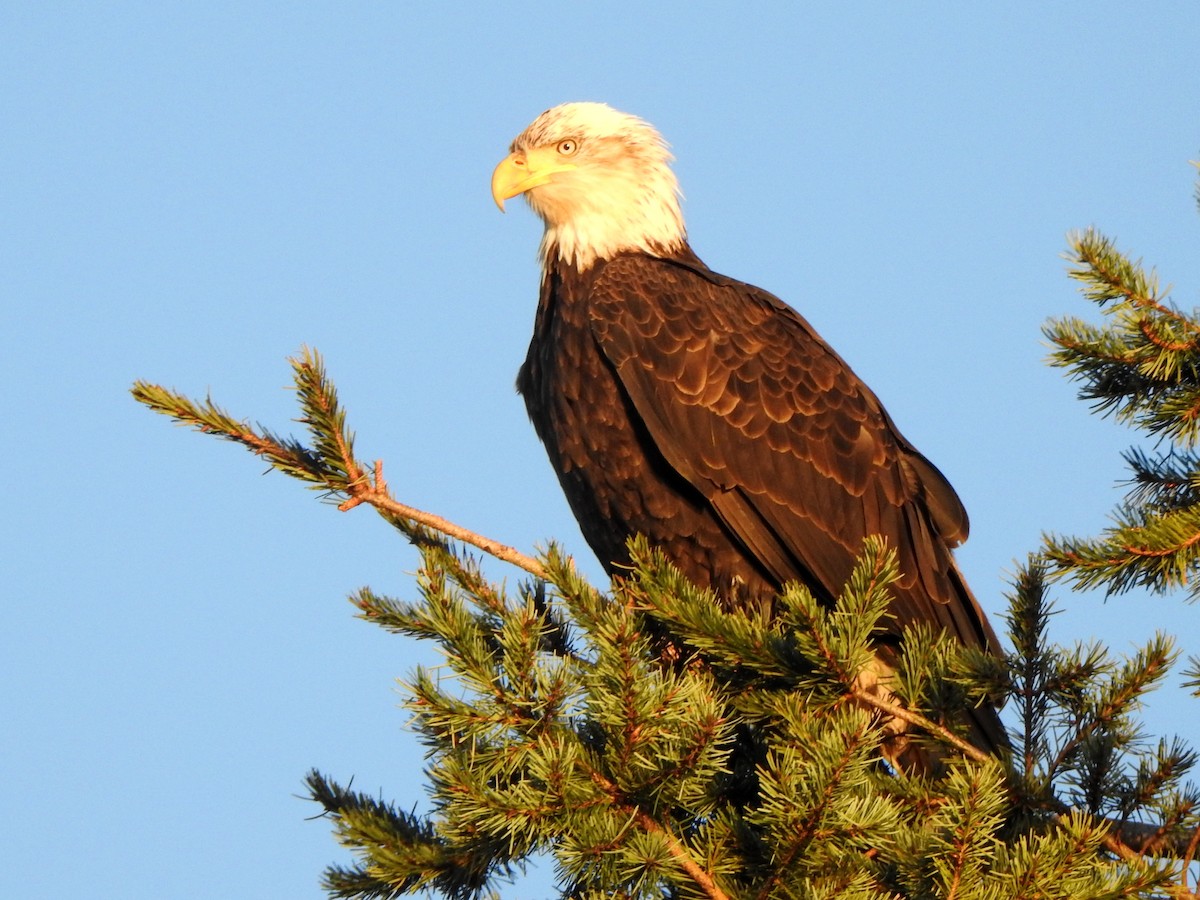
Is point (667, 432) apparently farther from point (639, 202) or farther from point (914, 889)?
point (914, 889)

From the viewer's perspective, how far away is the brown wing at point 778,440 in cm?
565

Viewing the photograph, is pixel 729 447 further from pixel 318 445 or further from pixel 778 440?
pixel 318 445

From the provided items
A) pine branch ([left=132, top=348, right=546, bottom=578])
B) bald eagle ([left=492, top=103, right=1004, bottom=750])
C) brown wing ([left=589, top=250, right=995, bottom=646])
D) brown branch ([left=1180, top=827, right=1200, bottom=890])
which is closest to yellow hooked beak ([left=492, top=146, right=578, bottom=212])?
bald eagle ([left=492, top=103, right=1004, bottom=750])

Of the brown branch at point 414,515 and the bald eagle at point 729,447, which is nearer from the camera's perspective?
the brown branch at point 414,515

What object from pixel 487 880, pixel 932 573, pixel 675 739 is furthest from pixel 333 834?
pixel 932 573

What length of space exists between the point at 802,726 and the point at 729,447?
86.4 inches

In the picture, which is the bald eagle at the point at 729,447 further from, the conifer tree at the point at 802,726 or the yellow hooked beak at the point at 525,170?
the conifer tree at the point at 802,726

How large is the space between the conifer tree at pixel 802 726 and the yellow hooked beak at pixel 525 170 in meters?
2.90

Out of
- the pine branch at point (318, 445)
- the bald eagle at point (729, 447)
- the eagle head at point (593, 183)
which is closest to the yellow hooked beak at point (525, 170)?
the eagle head at point (593, 183)

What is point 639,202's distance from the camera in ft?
22.5

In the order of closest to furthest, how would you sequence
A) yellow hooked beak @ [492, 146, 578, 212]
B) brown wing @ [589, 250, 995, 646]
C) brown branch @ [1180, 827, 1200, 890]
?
brown branch @ [1180, 827, 1200, 890]
brown wing @ [589, 250, 995, 646]
yellow hooked beak @ [492, 146, 578, 212]

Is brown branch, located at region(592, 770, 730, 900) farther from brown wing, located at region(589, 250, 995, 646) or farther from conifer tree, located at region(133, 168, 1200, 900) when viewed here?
brown wing, located at region(589, 250, 995, 646)

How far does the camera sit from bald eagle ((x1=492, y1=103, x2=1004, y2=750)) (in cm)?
566

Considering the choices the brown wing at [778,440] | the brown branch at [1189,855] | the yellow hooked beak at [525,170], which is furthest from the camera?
the yellow hooked beak at [525,170]
